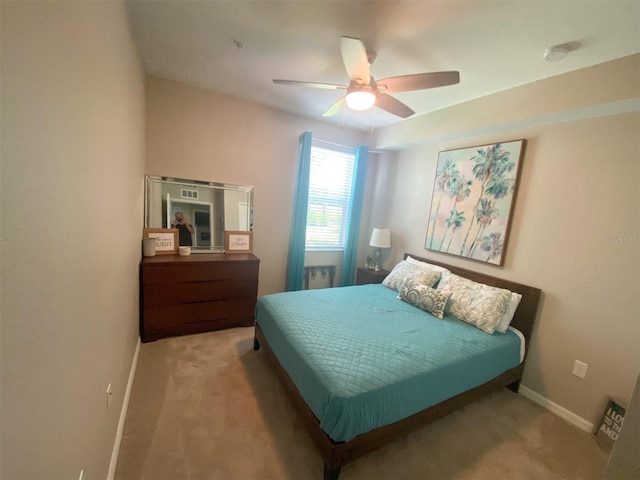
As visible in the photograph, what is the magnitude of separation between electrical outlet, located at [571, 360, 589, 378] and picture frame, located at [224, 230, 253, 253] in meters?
3.22

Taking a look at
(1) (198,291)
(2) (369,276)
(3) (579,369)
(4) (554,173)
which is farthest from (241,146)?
(3) (579,369)

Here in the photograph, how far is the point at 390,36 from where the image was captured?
1695 mm

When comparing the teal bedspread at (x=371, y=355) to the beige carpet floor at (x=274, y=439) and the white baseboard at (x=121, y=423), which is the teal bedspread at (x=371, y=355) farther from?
the white baseboard at (x=121, y=423)

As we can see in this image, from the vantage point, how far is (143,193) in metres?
2.60

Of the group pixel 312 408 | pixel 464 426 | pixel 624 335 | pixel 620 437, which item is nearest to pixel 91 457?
pixel 312 408

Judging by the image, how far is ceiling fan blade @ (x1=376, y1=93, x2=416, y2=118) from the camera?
190cm

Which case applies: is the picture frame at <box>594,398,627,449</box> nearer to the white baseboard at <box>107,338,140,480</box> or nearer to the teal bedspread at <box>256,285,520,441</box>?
the teal bedspread at <box>256,285,520,441</box>

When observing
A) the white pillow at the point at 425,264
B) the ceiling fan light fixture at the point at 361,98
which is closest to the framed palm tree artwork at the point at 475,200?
the white pillow at the point at 425,264

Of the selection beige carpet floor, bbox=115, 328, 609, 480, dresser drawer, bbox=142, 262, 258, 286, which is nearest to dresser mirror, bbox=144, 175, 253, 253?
dresser drawer, bbox=142, 262, 258, 286

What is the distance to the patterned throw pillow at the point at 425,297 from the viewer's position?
7.40ft

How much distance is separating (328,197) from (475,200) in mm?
1830

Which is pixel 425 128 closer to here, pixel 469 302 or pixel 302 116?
pixel 302 116

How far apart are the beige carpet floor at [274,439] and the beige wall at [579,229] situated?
42 cm

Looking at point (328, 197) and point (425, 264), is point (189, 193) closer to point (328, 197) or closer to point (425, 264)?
point (328, 197)
